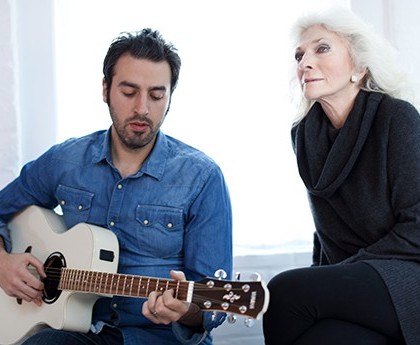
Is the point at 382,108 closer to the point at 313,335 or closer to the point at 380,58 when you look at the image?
the point at 380,58

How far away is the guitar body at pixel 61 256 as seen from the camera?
166 centimetres

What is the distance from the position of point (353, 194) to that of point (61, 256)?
75cm

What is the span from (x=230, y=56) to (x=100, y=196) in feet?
2.25

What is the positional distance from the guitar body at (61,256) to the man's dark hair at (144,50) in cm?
41

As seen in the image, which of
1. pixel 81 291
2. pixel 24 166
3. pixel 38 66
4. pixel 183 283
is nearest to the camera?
pixel 183 283

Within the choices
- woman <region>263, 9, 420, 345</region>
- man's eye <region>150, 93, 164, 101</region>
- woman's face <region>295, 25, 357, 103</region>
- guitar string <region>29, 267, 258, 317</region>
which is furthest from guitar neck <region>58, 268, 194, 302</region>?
woman's face <region>295, 25, 357, 103</region>

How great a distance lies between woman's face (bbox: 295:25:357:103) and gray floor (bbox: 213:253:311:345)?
0.68m

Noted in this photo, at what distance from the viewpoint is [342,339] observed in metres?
1.43

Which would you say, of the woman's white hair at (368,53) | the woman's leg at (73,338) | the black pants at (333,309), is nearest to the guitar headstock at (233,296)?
the black pants at (333,309)

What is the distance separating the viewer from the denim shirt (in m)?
1.72

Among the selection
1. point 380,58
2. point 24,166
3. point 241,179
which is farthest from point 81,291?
point 380,58

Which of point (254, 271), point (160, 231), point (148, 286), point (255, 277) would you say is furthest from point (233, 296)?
point (254, 271)

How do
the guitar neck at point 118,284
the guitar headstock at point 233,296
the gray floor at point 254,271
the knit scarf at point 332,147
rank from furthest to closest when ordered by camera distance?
1. the gray floor at point 254,271
2. the knit scarf at point 332,147
3. the guitar neck at point 118,284
4. the guitar headstock at point 233,296

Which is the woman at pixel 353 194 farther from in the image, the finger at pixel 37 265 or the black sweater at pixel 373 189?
the finger at pixel 37 265
